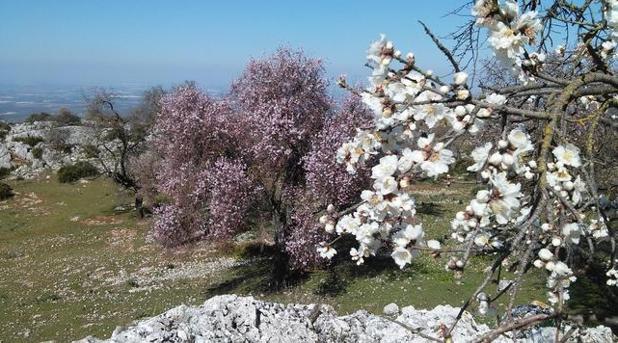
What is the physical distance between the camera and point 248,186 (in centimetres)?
1775

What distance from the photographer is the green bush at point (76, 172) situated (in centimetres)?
5016

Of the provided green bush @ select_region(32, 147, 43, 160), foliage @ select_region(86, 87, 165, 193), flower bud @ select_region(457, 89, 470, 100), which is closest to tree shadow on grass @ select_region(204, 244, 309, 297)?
flower bud @ select_region(457, 89, 470, 100)

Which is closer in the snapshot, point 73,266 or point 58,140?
point 73,266

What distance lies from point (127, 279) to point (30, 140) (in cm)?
4908

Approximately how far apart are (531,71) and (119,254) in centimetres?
2779

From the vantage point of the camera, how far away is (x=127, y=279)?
76.2ft

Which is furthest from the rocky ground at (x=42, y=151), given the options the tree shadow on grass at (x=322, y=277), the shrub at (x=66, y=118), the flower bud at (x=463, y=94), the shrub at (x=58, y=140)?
the flower bud at (x=463, y=94)

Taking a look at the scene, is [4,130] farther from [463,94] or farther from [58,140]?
[463,94]

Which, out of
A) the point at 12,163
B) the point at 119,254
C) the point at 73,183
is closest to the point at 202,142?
the point at 119,254

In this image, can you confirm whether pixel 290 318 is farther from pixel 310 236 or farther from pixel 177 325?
pixel 310 236

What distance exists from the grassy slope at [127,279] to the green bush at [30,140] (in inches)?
1154

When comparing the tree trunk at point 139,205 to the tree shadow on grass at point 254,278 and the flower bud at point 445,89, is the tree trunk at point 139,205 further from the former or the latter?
the flower bud at point 445,89

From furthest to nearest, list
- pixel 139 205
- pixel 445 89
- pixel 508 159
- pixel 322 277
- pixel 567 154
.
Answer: pixel 139 205, pixel 322 277, pixel 445 89, pixel 567 154, pixel 508 159

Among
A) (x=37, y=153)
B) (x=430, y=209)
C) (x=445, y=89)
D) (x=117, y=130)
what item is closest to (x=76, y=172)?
(x=37, y=153)
